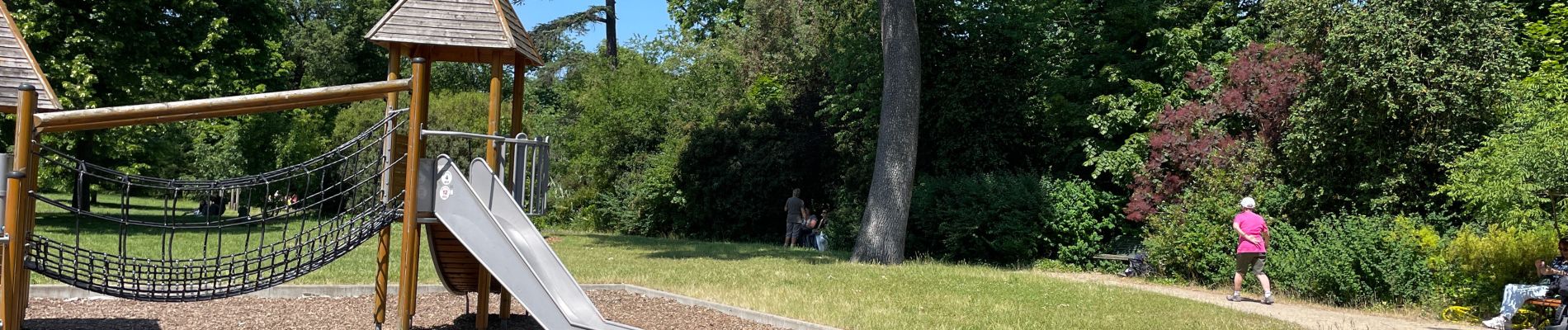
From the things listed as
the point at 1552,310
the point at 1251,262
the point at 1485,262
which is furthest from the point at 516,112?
the point at 1485,262

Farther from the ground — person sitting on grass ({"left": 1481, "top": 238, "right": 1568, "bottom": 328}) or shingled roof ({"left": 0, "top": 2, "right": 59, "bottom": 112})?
shingled roof ({"left": 0, "top": 2, "right": 59, "bottom": 112})

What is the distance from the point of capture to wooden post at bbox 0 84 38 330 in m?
7.23

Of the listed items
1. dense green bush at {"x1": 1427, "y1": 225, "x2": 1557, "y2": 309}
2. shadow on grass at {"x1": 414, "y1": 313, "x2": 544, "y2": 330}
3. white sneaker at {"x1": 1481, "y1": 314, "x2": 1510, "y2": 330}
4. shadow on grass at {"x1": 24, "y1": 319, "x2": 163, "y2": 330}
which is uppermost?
dense green bush at {"x1": 1427, "y1": 225, "x2": 1557, "y2": 309}

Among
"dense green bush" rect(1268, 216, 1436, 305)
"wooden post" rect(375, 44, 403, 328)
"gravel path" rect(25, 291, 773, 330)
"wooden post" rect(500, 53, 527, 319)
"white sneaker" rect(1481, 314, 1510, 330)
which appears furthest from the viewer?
"dense green bush" rect(1268, 216, 1436, 305)

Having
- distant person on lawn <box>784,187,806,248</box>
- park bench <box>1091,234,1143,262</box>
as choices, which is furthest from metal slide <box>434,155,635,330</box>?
distant person on lawn <box>784,187,806,248</box>

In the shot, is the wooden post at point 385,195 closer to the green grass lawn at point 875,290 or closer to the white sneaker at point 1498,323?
the green grass lawn at point 875,290

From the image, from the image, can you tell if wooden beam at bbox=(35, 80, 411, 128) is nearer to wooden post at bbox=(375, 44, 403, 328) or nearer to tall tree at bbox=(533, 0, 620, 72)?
wooden post at bbox=(375, 44, 403, 328)

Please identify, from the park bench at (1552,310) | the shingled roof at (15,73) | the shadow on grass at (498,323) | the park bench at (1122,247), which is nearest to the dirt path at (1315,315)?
Answer: the park bench at (1552,310)

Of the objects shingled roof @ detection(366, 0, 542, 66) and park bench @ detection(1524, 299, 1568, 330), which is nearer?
shingled roof @ detection(366, 0, 542, 66)

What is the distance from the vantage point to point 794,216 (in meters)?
25.0

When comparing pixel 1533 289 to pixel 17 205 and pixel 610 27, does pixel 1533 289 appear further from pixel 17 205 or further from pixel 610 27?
pixel 610 27

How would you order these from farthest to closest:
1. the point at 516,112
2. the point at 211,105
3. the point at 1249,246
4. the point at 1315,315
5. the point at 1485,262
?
the point at 1249,246, the point at 1315,315, the point at 1485,262, the point at 516,112, the point at 211,105

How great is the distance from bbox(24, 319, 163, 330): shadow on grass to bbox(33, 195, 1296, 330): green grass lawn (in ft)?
9.80

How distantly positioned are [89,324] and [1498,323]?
514 inches
